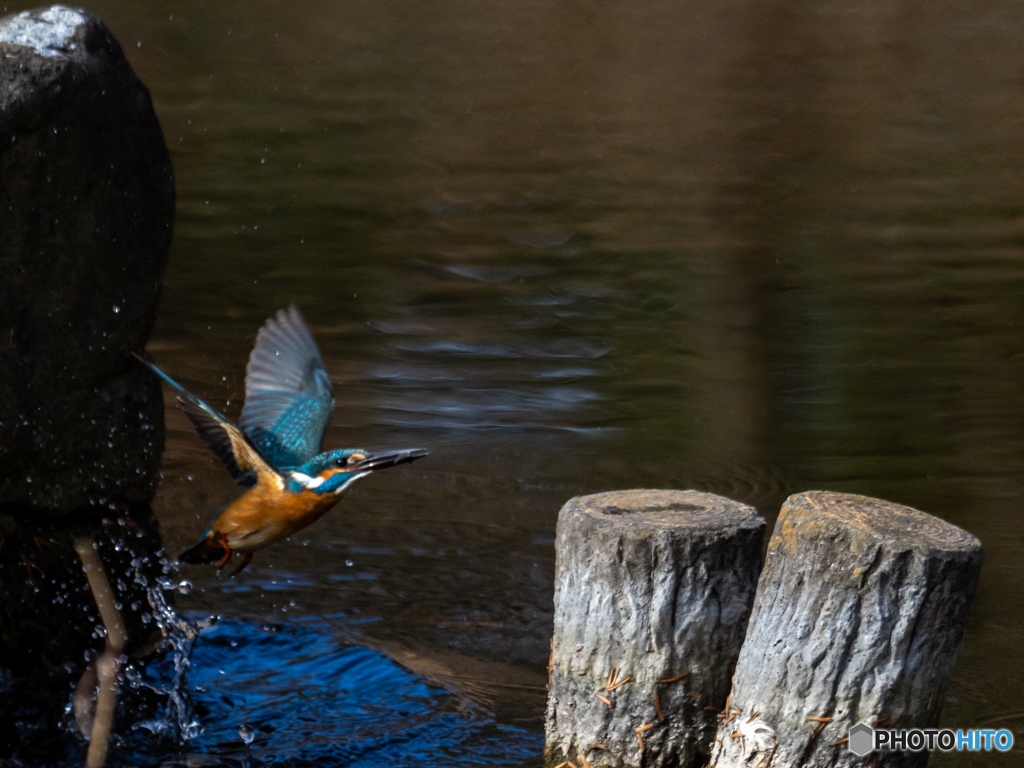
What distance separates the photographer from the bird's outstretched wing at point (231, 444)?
9.53ft

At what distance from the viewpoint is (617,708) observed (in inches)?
102

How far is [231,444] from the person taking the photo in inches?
119

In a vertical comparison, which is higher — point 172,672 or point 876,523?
point 876,523

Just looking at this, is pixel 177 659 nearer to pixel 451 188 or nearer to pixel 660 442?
pixel 660 442

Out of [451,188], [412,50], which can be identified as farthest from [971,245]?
[412,50]

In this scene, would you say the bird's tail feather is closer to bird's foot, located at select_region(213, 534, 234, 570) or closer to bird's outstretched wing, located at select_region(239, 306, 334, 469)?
bird's foot, located at select_region(213, 534, 234, 570)

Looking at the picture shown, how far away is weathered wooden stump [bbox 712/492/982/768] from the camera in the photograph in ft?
7.57

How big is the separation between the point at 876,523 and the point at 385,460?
3.50 feet

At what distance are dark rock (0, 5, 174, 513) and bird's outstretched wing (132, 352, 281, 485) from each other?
33 centimetres

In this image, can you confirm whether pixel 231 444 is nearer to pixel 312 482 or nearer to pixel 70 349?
pixel 312 482

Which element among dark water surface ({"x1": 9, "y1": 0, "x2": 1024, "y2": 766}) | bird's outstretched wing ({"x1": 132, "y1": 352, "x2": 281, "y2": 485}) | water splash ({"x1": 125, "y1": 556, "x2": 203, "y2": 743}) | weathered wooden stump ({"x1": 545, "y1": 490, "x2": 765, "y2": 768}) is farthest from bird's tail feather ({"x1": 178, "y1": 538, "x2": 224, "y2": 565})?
weathered wooden stump ({"x1": 545, "y1": 490, "x2": 765, "y2": 768})

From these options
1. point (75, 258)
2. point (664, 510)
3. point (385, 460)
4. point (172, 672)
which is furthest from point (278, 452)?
point (664, 510)

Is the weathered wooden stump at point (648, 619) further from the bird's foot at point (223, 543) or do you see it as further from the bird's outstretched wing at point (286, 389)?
the bird's foot at point (223, 543)

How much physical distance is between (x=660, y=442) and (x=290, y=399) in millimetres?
2651
